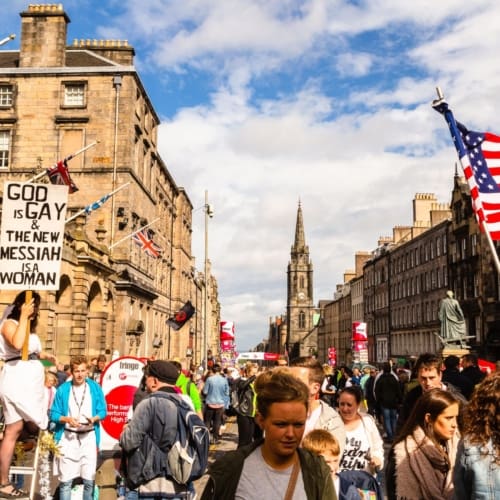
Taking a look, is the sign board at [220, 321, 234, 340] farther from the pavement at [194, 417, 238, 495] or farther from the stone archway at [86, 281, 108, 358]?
the pavement at [194, 417, 238, 495]

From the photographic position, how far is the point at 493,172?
528 inches

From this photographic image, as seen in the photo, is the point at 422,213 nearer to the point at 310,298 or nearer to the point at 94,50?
the point at 94,50

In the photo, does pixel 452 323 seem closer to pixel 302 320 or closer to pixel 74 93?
pixel 74 93

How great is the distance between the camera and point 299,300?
552ft

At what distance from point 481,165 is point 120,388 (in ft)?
27.6

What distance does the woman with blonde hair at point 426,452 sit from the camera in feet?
14.6

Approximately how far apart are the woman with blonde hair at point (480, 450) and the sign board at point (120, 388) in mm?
6887

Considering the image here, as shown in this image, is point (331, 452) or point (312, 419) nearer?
point (331, 452)

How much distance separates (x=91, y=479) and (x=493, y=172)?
9.73m

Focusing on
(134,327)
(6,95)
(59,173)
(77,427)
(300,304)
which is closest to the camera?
(77,427)

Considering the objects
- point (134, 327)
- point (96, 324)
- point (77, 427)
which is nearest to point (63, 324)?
point (96, 324)

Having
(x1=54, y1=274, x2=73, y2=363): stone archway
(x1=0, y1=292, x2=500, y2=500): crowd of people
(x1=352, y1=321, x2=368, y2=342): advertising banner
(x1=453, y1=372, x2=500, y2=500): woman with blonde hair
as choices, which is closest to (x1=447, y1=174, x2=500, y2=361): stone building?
(x1=352, y1=321, x2=368, y2=342): advertising banner

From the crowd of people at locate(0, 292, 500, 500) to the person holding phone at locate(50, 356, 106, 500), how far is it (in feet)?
0.04

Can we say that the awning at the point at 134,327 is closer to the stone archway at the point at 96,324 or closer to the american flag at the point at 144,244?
the stone archway at the point at 96,324
